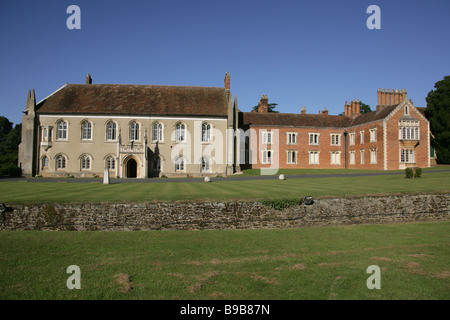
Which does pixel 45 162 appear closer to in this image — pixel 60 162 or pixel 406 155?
pixel 60 162

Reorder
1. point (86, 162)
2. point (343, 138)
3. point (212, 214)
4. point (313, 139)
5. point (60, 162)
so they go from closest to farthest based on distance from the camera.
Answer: point (212, 214) < point (60, 162) < point (86, 162) < point (313, 139) < point (343, 138)

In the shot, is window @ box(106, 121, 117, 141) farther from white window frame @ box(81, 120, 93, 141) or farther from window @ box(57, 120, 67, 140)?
window @ box(57, 120, 67, 140)

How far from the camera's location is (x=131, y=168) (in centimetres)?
3912

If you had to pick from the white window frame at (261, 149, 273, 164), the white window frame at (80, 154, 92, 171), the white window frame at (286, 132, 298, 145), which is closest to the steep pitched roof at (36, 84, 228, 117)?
the white window frame at (80, 154, 92, 171)

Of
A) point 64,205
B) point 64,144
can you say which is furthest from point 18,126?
point 64,205

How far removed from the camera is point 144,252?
34.5 feet

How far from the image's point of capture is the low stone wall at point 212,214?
45.0ft

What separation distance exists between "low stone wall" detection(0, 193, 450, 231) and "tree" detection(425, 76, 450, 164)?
104 feet

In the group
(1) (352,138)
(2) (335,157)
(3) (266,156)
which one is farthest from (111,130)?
(1) (352,138)

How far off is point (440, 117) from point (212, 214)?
4020cm

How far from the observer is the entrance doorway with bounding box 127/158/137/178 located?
126ft

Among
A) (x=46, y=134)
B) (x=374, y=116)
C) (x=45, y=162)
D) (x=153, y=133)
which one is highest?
(x=374, y=116)
